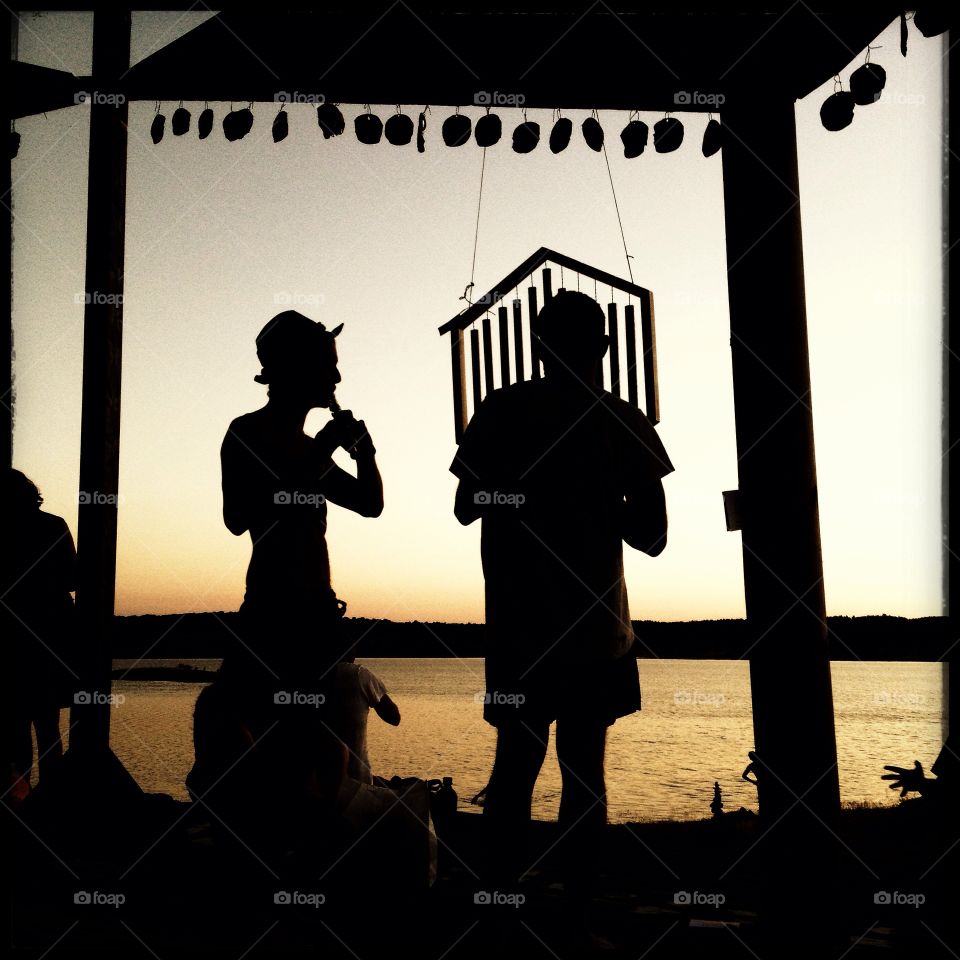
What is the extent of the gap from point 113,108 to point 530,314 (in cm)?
203

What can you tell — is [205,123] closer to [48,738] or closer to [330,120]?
[330,120]

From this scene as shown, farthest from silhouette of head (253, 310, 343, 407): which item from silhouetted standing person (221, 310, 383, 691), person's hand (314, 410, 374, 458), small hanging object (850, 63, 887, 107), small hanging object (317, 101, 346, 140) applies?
small hanging object (850, 63, 887, 107)

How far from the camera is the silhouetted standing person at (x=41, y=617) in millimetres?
4094

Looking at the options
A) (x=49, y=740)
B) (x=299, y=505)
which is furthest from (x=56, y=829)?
(x=299, y=505)

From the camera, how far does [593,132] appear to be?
372 centimetres

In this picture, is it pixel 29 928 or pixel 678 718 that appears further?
pixel 678 718

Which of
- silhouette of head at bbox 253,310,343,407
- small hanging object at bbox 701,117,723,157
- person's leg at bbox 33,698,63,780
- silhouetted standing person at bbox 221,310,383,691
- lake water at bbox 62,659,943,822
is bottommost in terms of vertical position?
lake water at bbox 62,659,943,822

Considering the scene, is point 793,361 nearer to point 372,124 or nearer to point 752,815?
point 372,124

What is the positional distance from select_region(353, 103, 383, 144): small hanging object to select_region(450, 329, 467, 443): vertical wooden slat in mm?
1092

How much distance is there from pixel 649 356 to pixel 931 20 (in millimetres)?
1769

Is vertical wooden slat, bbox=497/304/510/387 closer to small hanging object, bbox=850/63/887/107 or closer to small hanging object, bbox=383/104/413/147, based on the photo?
small hanging object, bbox=383/104/413/147

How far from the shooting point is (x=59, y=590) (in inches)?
169

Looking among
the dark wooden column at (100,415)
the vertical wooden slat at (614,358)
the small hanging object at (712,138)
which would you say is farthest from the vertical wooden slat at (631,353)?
the dark wooden column at (100,415)

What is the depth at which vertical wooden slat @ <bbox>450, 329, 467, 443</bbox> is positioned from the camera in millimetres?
4430
